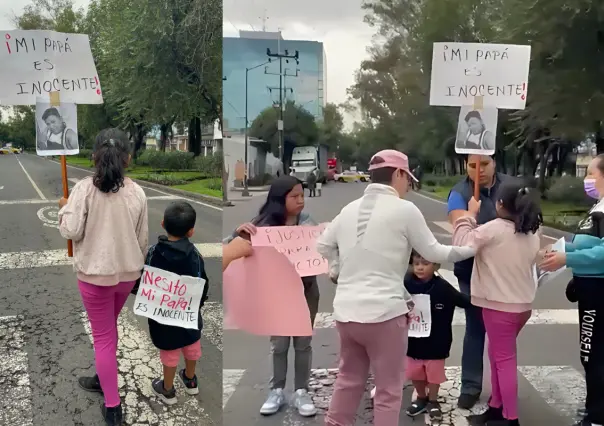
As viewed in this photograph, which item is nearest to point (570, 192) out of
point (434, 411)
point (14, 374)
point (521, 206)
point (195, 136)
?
point (521, 206)

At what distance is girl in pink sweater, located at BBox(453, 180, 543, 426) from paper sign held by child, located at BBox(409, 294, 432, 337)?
262 mm

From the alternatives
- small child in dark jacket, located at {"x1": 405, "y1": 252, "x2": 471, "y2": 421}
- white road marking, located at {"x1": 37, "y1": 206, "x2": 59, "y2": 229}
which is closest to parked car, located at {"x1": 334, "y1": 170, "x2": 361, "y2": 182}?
small child in dark jacket, located at {"x1": 405, "y1": 252, "x2": 471, "y2": 421}

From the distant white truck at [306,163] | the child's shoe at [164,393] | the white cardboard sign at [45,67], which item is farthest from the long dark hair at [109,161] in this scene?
the child's shoe at [164,393]

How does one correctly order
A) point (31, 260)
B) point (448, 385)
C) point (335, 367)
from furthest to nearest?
1. point (31, 260)
2. point (335, 367)
3. point (448, 385)

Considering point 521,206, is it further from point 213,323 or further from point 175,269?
point 213,323

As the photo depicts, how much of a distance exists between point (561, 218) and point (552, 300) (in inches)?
86.6

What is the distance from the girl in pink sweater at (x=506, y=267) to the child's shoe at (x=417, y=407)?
0.48 metres

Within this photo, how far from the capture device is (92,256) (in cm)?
297

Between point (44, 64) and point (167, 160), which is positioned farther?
point (167, 160)

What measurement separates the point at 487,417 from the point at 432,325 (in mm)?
573

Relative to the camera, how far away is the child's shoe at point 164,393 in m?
3.52

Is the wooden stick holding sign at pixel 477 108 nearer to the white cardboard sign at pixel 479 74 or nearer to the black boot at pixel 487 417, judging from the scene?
the white cardboard sign at pixel 479 74

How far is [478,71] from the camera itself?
3.14m

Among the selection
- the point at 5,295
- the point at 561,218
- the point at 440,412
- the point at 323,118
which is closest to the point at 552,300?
the point at 561,218
